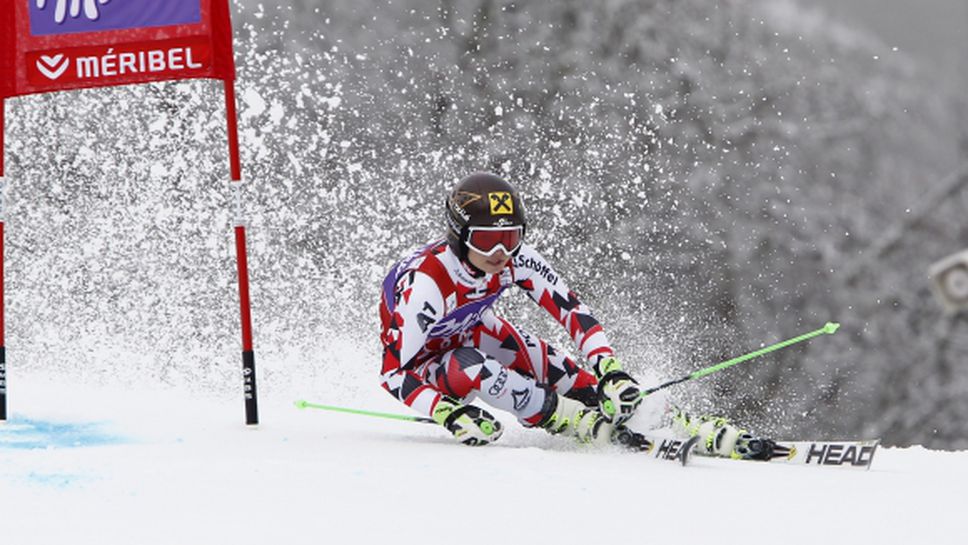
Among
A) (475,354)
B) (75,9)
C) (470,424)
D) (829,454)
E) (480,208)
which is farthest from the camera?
(75,9)

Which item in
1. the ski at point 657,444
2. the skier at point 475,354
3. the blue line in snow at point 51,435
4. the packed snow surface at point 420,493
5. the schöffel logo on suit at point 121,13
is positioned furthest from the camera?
the schöffel logo on suit at point 121,13

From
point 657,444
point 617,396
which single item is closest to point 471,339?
point 617,396

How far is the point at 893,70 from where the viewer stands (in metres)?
34.5

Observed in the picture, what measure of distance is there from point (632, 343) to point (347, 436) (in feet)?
13.8

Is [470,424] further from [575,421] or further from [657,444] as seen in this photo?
[657,444]

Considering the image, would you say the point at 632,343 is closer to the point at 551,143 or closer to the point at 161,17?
the point at 161,17

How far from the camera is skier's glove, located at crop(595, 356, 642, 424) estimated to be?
6.76 metres

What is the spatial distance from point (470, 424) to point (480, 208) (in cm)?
100

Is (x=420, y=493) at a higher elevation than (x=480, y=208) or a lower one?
lower

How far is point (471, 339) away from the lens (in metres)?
7.60

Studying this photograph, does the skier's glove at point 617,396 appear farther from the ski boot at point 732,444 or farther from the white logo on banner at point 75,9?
the white logo on banner at point 75,9

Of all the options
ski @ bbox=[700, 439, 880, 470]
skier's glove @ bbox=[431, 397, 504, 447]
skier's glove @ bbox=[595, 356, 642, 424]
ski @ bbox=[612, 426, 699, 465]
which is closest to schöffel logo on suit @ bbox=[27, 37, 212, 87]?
skier's glove @ bbox=[431, 397, 504, 447]

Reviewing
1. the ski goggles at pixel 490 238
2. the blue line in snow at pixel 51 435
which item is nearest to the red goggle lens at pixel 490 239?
the ski goggles at pixel 490 238

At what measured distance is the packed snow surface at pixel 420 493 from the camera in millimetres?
4902
